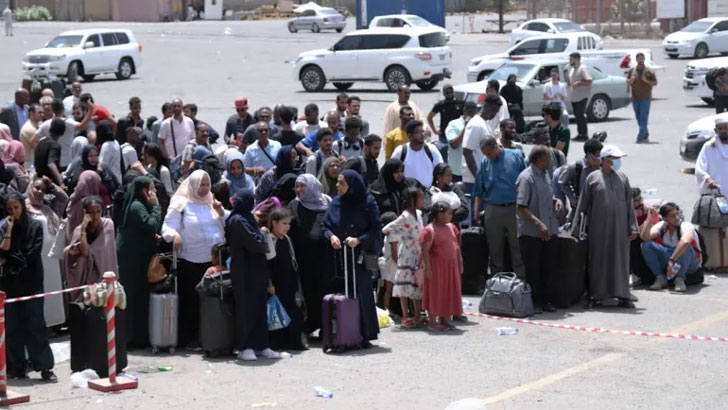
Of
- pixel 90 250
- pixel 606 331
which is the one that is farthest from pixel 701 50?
pixel 90 250

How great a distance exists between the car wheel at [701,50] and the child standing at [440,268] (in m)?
37.2

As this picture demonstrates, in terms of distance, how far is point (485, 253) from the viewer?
549 inches

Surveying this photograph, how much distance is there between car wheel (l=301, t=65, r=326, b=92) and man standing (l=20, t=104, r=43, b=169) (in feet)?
67.1

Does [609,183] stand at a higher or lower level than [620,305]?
higher

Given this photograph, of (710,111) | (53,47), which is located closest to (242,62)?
(53,47)

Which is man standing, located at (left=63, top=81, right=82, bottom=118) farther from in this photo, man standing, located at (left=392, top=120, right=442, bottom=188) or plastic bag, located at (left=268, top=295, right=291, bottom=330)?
plastic bag, located at (left=268, top=295, right=291, bottom=330)

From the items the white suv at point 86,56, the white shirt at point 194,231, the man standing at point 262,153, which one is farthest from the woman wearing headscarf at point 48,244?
the white suv at point 86,56

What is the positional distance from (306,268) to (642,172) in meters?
12.0

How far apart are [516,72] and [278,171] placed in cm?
1648

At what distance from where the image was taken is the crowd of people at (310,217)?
11.2 metres

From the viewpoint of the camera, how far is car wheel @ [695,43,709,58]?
47344 millimetres

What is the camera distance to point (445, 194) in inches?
523

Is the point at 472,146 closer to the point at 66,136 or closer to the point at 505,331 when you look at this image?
the point at 505,331

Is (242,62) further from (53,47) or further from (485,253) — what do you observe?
(485,253)
